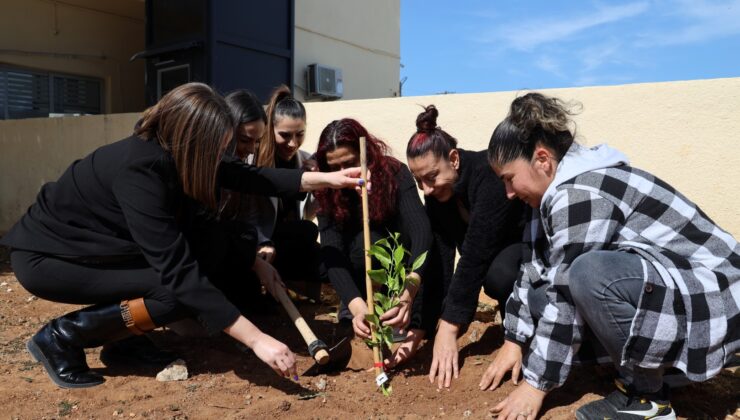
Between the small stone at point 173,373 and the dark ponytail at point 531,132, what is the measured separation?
4.64 feet

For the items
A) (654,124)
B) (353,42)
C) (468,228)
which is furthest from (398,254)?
(353,42)

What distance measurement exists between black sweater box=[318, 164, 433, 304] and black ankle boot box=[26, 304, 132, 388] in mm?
843

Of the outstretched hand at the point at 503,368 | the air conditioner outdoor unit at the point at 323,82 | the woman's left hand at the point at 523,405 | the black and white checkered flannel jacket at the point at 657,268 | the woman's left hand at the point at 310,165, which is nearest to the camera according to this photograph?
the black and white checkered flannel jacket at the point at 657,268

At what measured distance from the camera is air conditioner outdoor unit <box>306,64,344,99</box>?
7.75 m

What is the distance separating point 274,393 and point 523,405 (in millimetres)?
881

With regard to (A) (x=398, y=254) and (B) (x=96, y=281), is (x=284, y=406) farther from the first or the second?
(B) (x=96, y=281)

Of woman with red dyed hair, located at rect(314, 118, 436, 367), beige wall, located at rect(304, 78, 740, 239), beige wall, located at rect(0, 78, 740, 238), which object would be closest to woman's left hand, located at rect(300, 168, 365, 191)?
woman with red dyed hair, located at rect(314, 118, 436, 367)

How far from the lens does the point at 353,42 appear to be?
8.68 meters

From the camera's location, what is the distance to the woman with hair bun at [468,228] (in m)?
2.24

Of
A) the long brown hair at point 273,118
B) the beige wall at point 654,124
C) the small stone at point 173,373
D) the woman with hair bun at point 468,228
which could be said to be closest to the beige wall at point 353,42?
the beige wall at point 654,124

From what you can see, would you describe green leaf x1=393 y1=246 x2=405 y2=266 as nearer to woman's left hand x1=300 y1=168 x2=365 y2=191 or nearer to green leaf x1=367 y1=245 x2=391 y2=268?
green leaf x1=367 y1=245 x2=391 y2=268

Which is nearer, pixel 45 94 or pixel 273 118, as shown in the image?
pixel 273 118

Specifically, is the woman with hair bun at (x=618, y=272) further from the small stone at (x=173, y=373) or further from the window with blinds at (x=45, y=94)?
the window with blinds at (x=45, y=94)

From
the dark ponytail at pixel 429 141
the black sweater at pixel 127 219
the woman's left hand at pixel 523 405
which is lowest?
the woman's left hand at pixel 523 405
